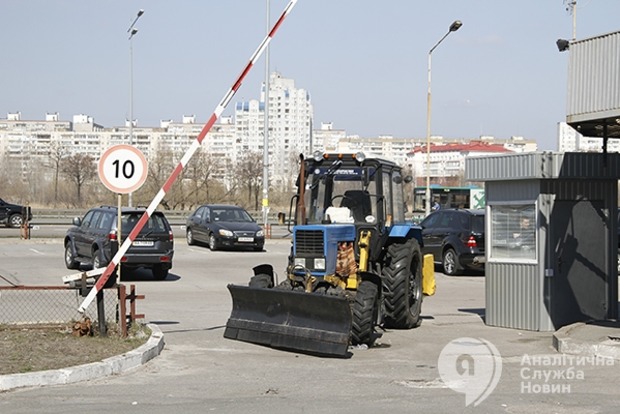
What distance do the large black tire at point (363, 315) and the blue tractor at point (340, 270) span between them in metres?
0.01

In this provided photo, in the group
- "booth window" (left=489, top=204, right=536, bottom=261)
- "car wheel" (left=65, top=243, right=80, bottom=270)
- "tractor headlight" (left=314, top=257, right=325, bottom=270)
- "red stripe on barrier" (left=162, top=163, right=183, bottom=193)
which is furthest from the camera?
"car wheel" (left=65, top=243, right=80, bottom=270)

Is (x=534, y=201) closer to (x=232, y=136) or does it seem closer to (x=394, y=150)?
(x=232, y=136)

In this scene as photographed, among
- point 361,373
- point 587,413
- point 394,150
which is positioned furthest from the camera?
point 394,150

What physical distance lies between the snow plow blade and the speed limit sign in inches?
77.1

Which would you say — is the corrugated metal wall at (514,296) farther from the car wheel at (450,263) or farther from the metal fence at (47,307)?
the car wheel at (450,263)

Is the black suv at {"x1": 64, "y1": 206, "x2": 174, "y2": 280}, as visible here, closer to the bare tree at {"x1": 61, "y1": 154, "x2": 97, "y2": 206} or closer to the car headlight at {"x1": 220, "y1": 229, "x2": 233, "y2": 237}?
the car headlight at {"x1": 220, "y1": 229, "x2": 233, "y2": 237}

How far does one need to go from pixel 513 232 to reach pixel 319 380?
5991mm

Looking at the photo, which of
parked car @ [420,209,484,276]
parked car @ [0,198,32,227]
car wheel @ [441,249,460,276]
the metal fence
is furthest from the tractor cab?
parked car @ [0,198,32,227]

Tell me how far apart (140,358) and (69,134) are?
17026cm

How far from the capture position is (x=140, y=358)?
1023 cm

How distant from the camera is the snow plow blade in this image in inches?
435

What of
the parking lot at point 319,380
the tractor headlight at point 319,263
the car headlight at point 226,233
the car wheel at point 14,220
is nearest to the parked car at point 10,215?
the car wheel at point 14,220

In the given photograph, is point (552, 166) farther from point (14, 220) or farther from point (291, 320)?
point (14, 220)

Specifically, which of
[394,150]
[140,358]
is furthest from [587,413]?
[394,150]
